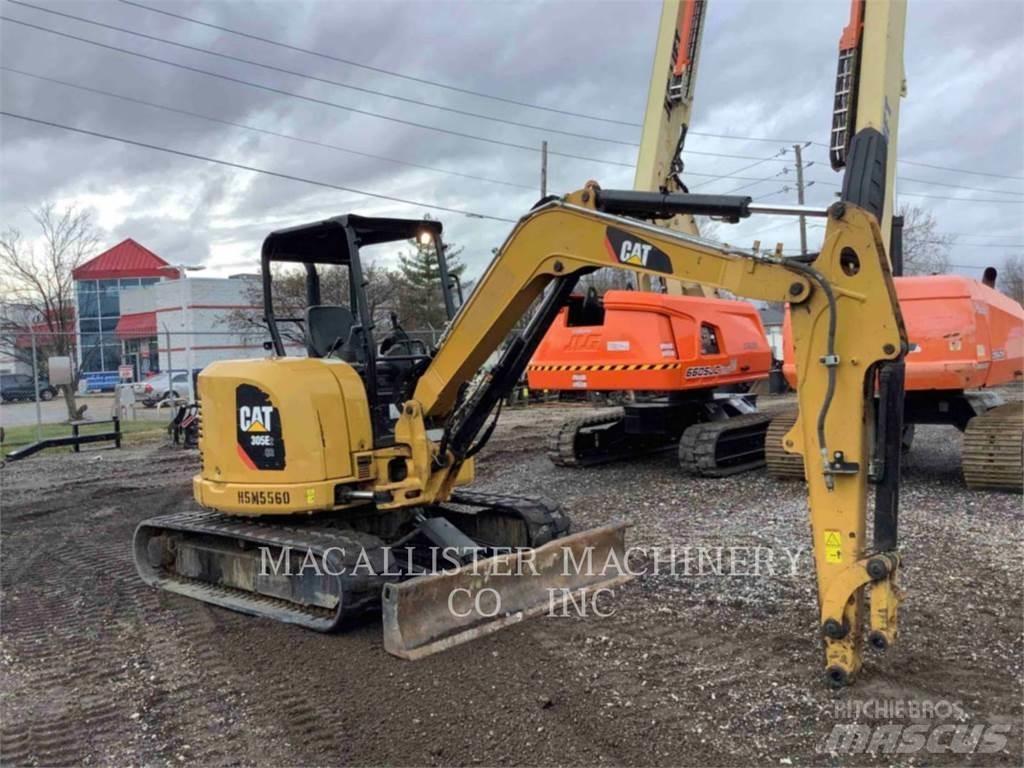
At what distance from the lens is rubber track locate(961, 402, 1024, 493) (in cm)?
812

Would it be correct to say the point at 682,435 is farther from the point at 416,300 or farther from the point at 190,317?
the point at 190,317

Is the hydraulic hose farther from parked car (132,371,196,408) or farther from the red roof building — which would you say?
the red roof building

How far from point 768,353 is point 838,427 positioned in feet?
25.1

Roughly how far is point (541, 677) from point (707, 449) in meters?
5.68

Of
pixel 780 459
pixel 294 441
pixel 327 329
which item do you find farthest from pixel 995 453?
pixel 294 441

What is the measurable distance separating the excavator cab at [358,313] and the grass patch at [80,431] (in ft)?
37.8

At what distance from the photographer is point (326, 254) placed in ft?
20.6

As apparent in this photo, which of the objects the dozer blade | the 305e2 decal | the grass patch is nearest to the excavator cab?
the 305e2 decal

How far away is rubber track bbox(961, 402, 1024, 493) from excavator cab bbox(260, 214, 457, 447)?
5.42 meters

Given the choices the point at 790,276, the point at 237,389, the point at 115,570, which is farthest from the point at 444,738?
the point at 115,570

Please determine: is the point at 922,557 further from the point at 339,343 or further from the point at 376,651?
the point at 339,343

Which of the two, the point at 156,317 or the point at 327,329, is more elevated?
the point at 156,317

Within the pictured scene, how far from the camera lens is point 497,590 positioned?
5.20m

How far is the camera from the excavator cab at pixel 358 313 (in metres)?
5.84
